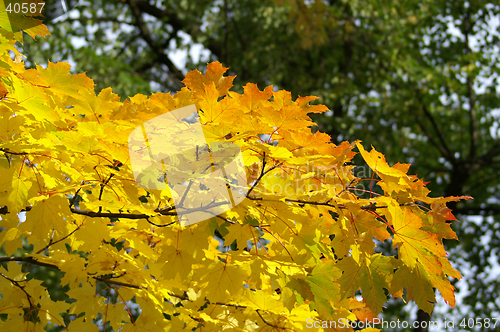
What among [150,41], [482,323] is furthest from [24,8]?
[482,323]

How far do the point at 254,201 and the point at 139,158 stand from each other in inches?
16.0

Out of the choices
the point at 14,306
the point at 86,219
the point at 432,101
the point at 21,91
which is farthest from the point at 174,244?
the point at 432,101

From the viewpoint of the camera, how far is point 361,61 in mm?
6770

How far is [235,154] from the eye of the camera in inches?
45.8

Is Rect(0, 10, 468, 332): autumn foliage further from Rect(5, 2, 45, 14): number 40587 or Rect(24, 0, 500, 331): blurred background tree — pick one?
Rect(24, 0, 500, 331): blurred background tree

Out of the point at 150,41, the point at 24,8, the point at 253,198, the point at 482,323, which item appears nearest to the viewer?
the point at 253,198

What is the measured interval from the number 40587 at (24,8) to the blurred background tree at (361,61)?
4.03 metres

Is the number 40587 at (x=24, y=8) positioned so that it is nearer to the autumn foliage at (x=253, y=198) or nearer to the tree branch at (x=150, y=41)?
the autumn foliage at (x=253, y=198)

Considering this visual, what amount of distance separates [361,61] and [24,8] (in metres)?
6.07

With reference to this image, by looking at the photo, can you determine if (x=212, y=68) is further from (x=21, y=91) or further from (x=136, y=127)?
(x=21, y=91)

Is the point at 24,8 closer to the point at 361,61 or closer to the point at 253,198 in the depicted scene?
the point at 253,198

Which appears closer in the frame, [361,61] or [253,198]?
[253,198]

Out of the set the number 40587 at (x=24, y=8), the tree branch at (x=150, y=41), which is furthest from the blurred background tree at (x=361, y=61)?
the number 40587 at (x=24, y=8)

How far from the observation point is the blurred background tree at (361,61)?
19.8ft
